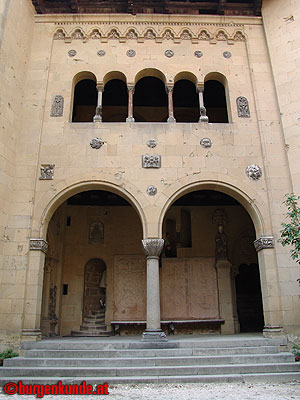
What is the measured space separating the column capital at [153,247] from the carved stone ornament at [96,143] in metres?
3.32

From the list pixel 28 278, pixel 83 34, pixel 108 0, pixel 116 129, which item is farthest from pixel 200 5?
pixel 28 278

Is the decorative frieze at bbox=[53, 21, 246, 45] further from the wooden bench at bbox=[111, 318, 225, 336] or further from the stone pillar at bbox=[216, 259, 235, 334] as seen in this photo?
the wooden bench at bbox=[111, 318, 225, 336]

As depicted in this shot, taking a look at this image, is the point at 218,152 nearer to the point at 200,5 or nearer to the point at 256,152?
the point at 256,152

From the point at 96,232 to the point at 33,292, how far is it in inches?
197

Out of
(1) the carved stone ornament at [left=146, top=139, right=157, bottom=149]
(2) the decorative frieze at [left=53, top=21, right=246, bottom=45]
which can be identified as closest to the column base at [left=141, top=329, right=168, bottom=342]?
(1) the carved stone ornament at [left=146, top=139, right=157, bottom=149]

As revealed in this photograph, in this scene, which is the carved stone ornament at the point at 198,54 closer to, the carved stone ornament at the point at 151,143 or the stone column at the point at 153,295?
the carved stone ornament at the point at 151,143

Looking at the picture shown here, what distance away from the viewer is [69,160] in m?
10.7

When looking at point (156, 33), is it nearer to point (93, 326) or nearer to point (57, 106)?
point (57, 106)

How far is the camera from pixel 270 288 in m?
9.71

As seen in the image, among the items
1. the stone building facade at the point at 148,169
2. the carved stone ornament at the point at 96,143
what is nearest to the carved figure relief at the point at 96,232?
the stone building facade at the point at 148,169

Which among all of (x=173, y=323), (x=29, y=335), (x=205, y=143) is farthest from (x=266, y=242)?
(x=29, y=335)

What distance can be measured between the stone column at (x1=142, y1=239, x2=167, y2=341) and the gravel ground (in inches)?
84.5

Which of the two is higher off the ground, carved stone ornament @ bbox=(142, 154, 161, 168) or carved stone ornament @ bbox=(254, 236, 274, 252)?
carved stone ornament @ bbox=(142, 154, 161, 168)

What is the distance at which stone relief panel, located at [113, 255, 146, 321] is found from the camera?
513 inches
